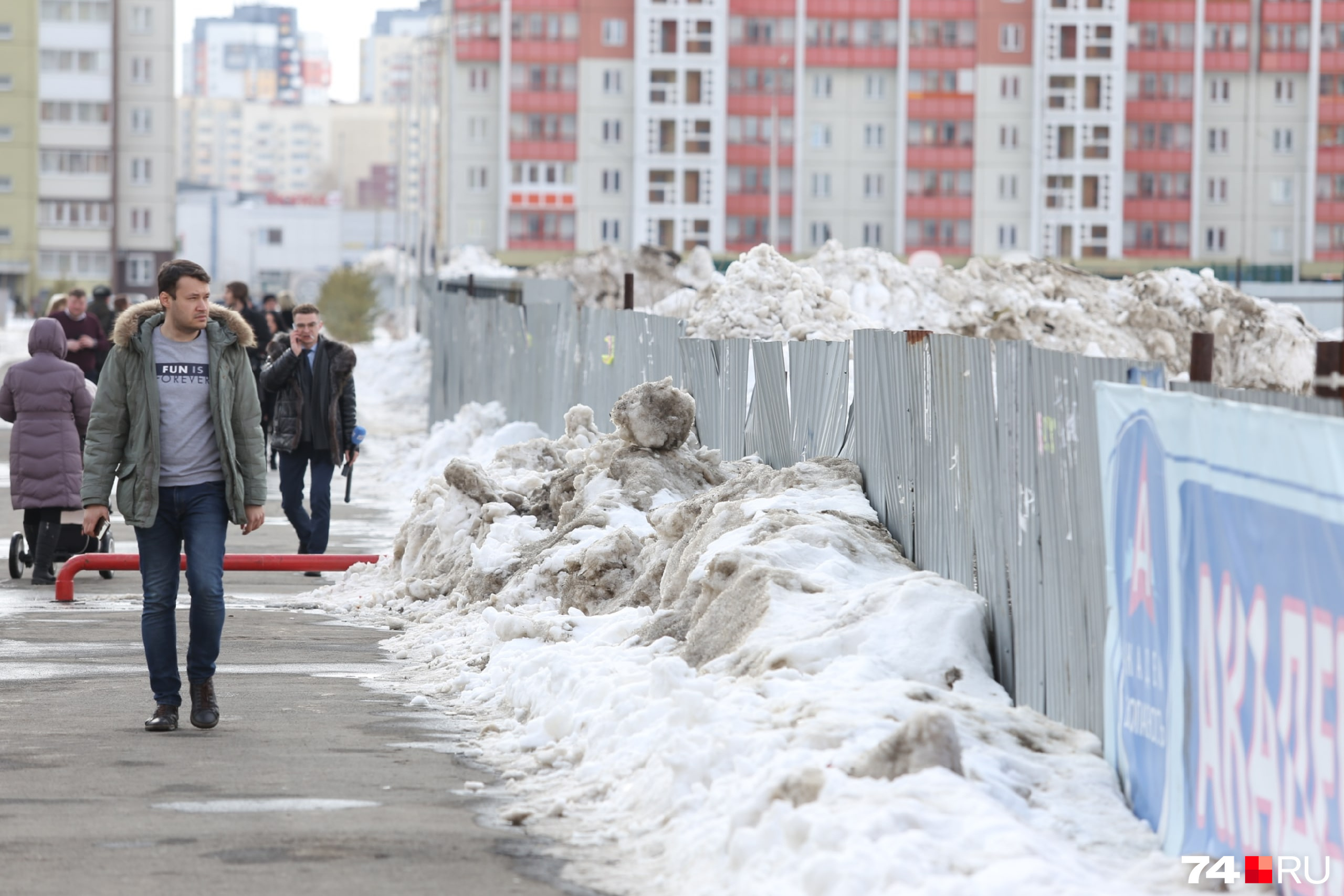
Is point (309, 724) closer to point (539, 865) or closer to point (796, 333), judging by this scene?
point (539, 865)

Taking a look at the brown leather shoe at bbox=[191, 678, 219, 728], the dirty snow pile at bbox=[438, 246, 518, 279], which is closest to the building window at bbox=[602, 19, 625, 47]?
the dirty snow pile at bbox=[438, 246, 518, 279]

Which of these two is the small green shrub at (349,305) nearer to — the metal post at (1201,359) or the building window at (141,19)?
the building window at (141,19)

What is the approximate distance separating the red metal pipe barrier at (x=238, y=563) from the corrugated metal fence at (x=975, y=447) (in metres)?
2.60

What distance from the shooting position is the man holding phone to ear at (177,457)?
7582 mm

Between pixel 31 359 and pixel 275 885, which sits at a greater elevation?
pixel 31 359

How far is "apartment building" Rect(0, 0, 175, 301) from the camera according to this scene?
336 feet

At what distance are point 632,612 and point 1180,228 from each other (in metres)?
87.9

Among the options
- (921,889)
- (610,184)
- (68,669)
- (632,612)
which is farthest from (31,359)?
(610,184)

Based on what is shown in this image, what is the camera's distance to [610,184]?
92.8 metres

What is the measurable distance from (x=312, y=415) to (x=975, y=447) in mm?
6539

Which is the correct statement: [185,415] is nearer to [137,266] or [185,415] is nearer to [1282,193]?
[1282,193]

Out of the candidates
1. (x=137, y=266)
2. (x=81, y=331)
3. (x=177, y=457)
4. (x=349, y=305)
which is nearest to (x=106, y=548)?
(x=81, y=331)

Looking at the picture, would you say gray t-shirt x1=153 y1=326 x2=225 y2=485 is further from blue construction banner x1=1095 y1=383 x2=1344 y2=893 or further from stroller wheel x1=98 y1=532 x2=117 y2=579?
stroller wheel x1=98 y1=532 x2=117 y2=579

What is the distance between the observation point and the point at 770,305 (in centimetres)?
2061
